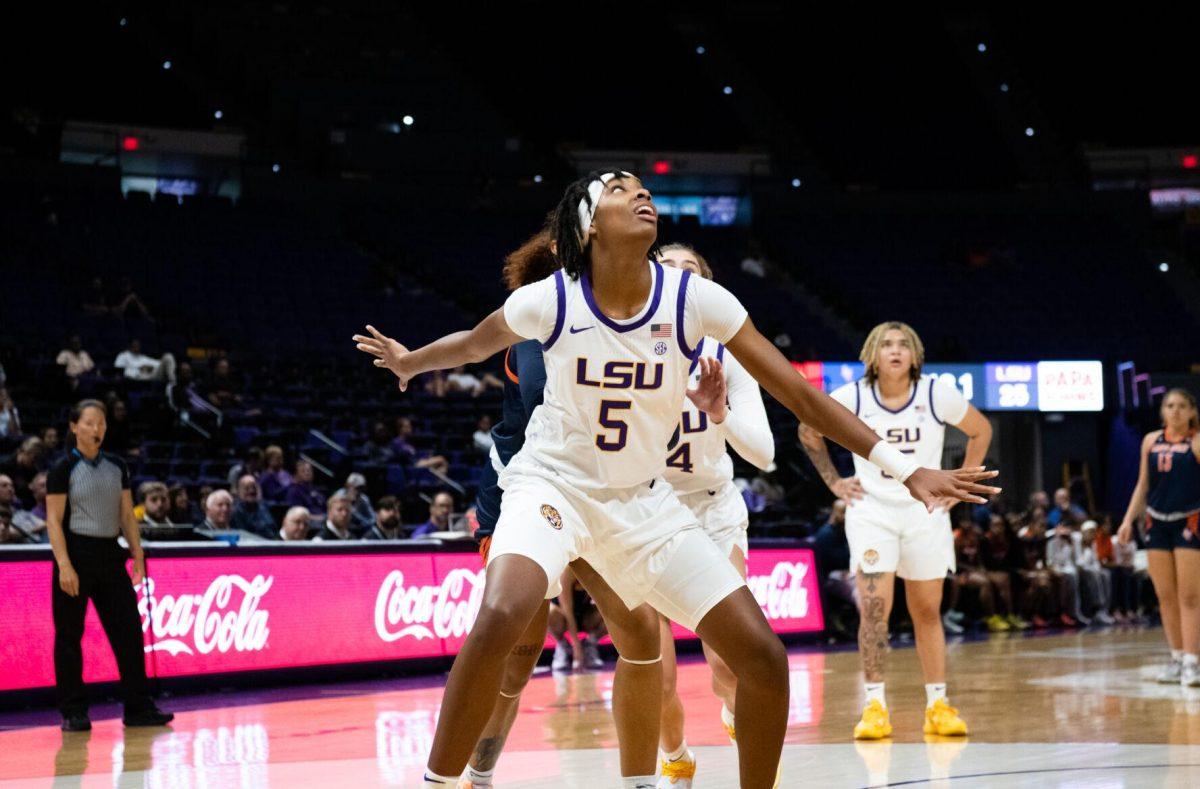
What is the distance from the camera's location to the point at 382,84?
102 ft

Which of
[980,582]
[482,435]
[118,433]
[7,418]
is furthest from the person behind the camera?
[482,435]

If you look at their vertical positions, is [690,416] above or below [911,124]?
below

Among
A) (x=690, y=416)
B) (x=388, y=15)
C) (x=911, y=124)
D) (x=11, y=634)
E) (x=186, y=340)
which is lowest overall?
(x=11, y=634)

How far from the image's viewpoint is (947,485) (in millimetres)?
3736

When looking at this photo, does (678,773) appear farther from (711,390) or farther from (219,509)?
(219,509)

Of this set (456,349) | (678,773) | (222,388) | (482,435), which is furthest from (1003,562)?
(456,349)

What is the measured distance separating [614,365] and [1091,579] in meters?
15.2

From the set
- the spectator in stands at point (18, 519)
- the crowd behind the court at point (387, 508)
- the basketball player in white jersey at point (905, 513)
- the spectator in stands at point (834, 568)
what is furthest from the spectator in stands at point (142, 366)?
the basketball player in white jersey at point (905, 513)

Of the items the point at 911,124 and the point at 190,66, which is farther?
the point at 911,124

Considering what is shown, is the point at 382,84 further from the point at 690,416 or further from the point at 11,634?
the point at 690,416

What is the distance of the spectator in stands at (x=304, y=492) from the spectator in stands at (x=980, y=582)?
7.03 meters

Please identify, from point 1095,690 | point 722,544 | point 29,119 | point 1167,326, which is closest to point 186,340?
point 29,119

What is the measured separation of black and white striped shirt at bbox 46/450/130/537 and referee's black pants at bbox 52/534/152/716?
0.07m

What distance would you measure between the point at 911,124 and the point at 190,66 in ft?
55.9
